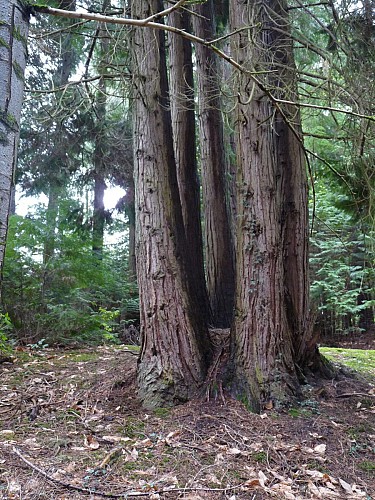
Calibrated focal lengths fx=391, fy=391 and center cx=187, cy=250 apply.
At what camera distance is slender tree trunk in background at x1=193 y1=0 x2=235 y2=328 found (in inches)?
199

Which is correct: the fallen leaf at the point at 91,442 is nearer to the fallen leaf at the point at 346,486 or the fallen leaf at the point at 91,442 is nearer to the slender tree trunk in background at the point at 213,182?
the fallen leaf at the point at 346,486

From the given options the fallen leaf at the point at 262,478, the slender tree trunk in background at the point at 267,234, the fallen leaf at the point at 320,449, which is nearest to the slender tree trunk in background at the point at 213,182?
the slender tree trunk in background at the point at 267,234

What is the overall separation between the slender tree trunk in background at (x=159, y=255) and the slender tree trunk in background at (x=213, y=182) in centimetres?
133

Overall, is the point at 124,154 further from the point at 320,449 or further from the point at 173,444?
the point at 320,449

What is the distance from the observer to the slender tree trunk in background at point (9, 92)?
3.75 ft

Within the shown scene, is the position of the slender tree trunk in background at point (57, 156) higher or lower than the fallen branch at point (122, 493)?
higher

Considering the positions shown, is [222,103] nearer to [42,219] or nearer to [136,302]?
[42,219]

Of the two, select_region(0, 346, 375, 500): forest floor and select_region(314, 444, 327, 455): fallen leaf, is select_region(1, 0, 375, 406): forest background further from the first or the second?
select_region(314, 444, 327, 455): fallen leaf

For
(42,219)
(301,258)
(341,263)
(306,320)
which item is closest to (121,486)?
(306,320)

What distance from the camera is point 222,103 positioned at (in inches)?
198

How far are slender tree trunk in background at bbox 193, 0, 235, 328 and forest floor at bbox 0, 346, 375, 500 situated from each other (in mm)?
1883

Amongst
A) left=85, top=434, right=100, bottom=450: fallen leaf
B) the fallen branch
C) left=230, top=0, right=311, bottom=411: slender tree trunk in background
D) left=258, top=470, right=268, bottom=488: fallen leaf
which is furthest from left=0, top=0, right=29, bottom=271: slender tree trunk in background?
left=230, top=0, right=311, bottom=411: slender tree trunk in background

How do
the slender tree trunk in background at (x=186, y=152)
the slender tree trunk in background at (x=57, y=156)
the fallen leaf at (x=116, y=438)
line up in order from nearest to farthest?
the fallen leaf at (x=116, y=438) < the slender tree trunk in background at (x=186, y=152) < the slender tree trunk in background at (x=57, y=156)

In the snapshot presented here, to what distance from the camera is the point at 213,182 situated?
5.43 m
